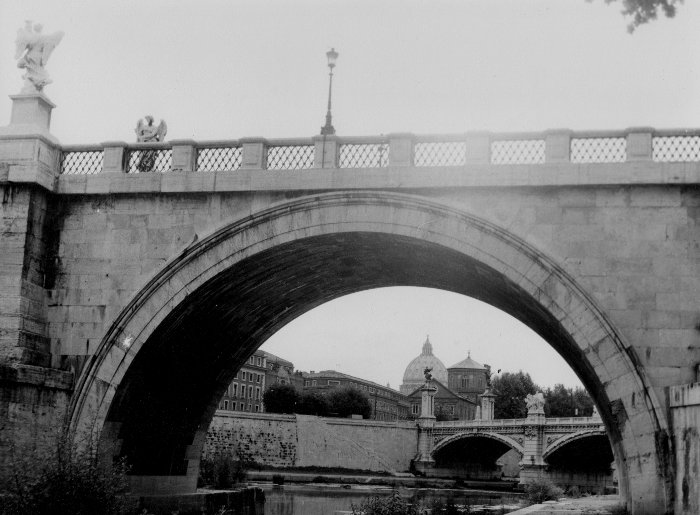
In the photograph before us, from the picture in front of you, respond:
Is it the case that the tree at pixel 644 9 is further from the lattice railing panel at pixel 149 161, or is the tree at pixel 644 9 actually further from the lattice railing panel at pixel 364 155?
the lattice railing panel at pixel 149 161

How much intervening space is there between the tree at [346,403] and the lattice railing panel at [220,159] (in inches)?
2827

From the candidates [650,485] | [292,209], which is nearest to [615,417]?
[650,485]

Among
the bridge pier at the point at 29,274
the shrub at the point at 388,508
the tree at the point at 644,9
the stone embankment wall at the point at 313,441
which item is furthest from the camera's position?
the stone embankment wall at the point at 313,441

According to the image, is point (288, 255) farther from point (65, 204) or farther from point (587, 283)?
point (587, 283)

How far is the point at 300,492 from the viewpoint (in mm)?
44938

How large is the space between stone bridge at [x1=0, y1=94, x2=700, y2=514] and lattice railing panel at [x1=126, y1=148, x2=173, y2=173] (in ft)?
0.23

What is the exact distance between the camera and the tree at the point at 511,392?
108 m

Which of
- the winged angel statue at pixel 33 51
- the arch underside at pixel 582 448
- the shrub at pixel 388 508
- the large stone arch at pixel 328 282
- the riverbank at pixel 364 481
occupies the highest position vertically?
the winged angel statue at pixel 33 51

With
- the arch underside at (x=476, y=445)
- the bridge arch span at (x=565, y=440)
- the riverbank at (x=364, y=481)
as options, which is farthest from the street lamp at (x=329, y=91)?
the arch underside at (x=476, y=445)

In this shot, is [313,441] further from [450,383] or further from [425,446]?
[450,383]

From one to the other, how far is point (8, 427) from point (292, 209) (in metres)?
6.89

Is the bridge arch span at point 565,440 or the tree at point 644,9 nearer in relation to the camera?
the tree at point 644,9

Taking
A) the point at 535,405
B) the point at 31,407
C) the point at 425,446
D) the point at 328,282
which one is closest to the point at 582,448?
the point at 535,405

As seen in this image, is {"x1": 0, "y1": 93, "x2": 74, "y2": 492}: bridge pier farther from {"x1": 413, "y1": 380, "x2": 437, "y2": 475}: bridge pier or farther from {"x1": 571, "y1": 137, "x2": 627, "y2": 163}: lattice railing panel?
{"x1": 413, "y1": 380, "x2": 437, "y2": 475}: bridge pier
